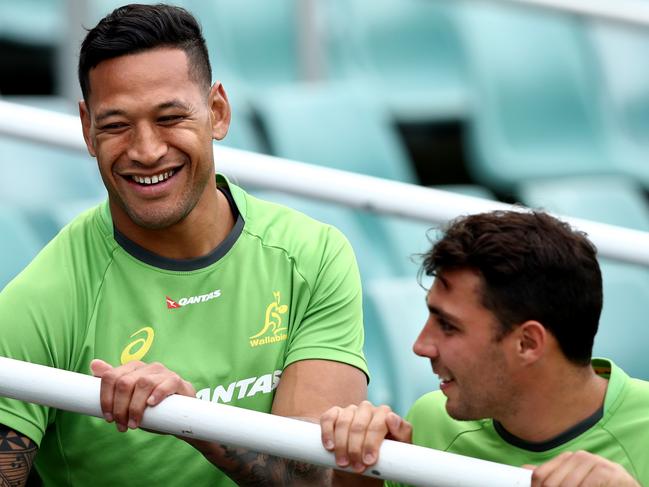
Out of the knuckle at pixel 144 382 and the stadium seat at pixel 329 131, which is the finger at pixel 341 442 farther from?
the stadium seat at pixel 329 131

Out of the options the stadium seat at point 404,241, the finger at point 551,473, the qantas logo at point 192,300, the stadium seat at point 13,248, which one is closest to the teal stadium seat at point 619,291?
the stadium seat at point 404,241

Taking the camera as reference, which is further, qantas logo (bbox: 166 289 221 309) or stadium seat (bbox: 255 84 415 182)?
stadium seat (bbox: 255 84 415 182)

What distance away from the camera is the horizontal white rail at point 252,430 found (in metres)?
1.69

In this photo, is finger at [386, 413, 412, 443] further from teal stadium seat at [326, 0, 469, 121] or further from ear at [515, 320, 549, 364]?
teal stadium seat at [326, 0, 469, 121]

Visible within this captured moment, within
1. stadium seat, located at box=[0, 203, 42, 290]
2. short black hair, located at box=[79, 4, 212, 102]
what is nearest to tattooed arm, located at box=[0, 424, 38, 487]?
short black hair, located at box=[79, 4, 212, 102]

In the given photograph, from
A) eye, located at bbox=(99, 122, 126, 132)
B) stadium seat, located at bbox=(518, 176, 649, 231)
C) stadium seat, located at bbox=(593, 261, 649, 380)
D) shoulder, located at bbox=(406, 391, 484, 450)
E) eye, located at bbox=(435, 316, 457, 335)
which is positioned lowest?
stadium seat, located at bbox=(593, 261, 649, 380)

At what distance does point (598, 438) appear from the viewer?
78.7 inches

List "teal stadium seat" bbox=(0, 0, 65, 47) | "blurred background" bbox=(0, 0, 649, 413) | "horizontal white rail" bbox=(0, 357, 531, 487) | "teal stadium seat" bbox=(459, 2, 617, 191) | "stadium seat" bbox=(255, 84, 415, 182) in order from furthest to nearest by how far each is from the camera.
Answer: "teal stadium seat" bbox=(0, 0, 65, 47)
"teal stadium seat" bbox=(459, 2, 617, 191)
"blurred background" bbox=(0, 0, 649, 413)
"stadium seat" bbox=(255, 84, 415, 182)
"horizontal white rail" bbox=(0, 357, 531, 487)

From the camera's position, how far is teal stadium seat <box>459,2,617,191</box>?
511cm

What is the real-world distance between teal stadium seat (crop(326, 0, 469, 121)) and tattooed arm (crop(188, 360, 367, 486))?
2.98m

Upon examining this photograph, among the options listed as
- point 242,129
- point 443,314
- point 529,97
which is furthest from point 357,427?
point 529,97

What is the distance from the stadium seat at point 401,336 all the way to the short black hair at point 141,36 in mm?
1250

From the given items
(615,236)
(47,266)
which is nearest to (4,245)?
(47,266)

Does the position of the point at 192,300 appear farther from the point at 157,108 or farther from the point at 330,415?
the point at 330,415
